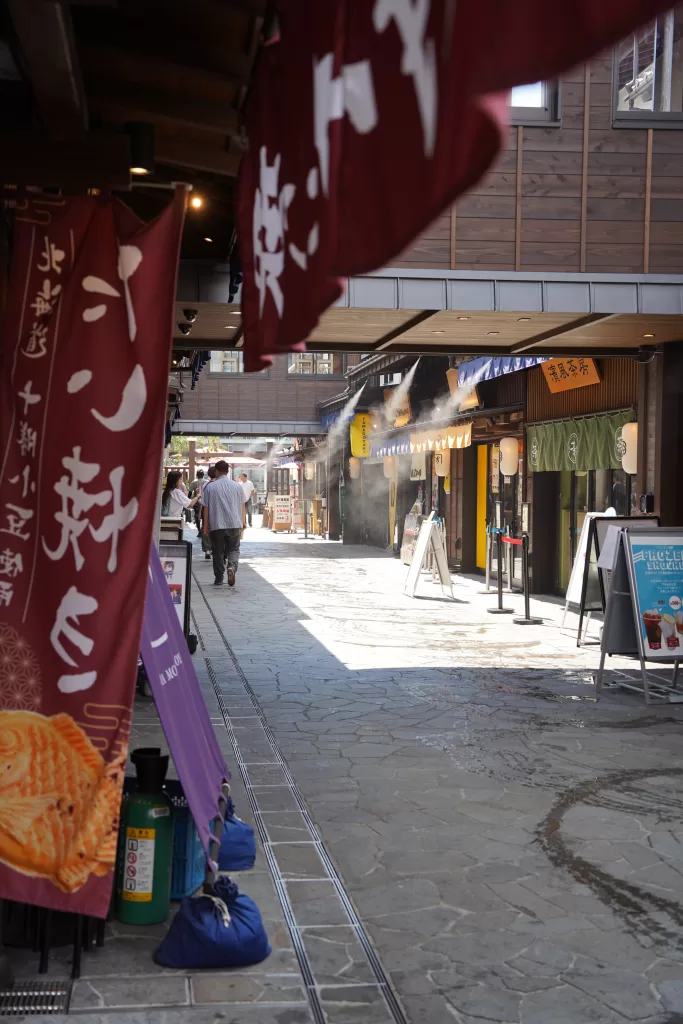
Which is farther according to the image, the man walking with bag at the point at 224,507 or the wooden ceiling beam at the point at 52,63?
the man walking with bag at the point at 224,507

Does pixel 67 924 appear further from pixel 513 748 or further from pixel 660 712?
pixel 660 712

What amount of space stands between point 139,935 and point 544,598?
13.9 meters

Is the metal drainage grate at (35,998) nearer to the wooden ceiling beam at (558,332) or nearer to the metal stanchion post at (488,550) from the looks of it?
the wooden ceiling beam at (558,332)

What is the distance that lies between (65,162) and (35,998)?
3.39 m

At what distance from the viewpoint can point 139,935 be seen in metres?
4.50

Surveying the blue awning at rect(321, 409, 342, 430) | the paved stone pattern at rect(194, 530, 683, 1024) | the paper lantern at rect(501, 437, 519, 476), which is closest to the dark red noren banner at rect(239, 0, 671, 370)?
the paved stone pattern at rect(194, 530, 683, 1024)

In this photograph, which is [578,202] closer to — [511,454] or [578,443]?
[578,443]

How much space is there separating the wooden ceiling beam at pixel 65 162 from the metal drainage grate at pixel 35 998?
3.29 metres

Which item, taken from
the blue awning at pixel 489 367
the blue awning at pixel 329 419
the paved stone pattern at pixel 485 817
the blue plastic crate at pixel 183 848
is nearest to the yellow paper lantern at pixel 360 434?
the blue awning at pixel 329 419

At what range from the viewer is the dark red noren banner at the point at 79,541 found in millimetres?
3820

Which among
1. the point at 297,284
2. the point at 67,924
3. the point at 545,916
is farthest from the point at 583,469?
the point at 297,284

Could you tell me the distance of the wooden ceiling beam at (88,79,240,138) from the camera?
4.56 metres

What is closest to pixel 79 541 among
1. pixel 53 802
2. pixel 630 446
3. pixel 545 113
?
pixel 53 802

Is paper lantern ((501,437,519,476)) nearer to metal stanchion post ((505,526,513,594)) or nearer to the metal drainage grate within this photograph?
metal stanchion post ((505,526,513,594))
